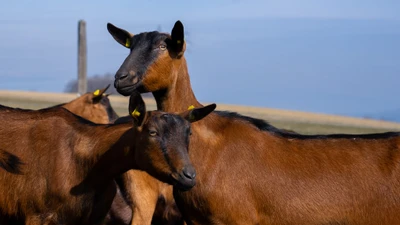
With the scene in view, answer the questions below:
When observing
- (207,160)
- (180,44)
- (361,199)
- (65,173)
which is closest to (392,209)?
(361,199)

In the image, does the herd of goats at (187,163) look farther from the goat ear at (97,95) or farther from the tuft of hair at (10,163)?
the goat ear at (97,95)

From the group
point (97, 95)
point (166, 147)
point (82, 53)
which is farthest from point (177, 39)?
point (82, 53)

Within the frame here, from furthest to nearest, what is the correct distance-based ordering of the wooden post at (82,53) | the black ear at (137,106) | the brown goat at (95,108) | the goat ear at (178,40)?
the wooden post at (82,53), the brown goat at (95,108), the goat ear at (178,40), the black ear at (137,106)

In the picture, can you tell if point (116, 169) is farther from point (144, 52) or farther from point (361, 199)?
point (361, 199)

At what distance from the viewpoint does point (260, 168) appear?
31.6ft

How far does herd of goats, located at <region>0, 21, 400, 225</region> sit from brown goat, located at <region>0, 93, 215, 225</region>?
0.01m

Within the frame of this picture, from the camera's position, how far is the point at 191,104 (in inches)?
394

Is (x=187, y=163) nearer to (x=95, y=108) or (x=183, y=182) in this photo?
(x=183, y=182)

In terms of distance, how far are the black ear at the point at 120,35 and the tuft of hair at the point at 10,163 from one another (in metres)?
1.67

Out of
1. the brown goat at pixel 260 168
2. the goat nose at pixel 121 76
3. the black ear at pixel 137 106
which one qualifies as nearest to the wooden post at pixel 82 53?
the brown goat at pixel 260 168

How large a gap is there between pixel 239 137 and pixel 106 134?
1.43m

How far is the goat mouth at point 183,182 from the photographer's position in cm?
885

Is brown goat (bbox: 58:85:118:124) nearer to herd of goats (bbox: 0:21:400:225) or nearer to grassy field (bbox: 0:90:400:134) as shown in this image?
herd of goats (bbox: 0:21:400:225)

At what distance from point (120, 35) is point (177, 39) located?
36.2 inches
